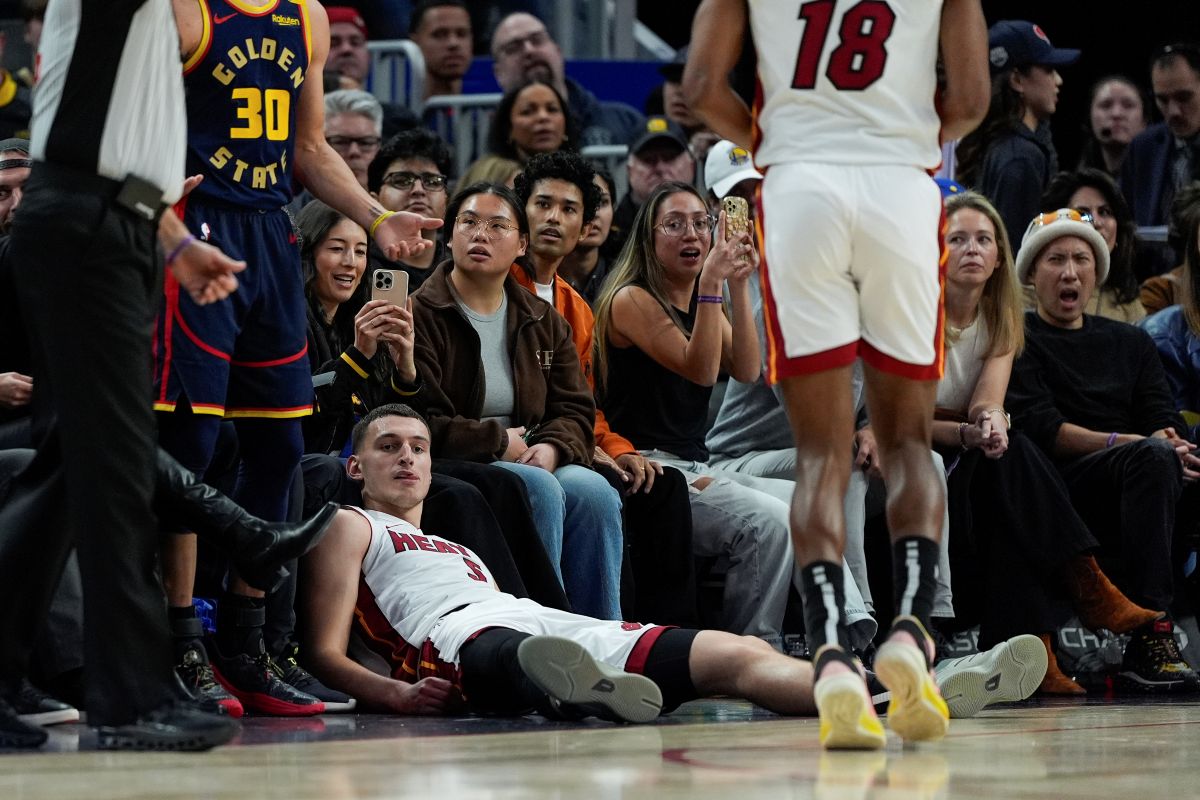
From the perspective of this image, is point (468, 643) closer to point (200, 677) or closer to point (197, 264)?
point (200, 677)

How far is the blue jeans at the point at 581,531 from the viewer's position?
16.3 ft

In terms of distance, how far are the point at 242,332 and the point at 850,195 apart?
150cm

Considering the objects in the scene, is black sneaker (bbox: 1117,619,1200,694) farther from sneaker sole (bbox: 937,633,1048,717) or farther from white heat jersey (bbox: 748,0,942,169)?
white heat jersey (bbox: 748,0,942,169)

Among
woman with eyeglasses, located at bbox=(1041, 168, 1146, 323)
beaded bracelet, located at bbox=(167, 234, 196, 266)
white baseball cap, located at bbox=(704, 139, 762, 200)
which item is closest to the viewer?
beaded bracelet, located at bbox=(167, 234, 196, 266)

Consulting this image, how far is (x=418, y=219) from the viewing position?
391cm

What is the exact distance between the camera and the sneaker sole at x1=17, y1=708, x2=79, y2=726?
12.0 feet

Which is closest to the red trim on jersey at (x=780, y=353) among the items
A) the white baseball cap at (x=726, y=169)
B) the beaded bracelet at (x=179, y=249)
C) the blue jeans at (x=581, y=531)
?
the beaded bracelet at (x=179, y=249)

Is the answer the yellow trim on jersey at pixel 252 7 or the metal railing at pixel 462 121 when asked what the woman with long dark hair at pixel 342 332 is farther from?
the metal railing at pixel 462 121

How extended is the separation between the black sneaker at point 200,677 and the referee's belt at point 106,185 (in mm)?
1264

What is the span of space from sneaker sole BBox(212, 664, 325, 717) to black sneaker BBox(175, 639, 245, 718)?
0.17 meters

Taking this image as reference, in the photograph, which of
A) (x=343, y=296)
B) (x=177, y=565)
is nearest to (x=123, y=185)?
(x=177, y=565)

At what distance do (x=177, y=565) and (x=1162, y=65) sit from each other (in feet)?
19.4

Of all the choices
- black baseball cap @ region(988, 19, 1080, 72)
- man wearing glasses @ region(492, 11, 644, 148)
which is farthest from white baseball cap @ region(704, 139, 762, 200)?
man wearing glasses @ region(492, 11, 644, 148)

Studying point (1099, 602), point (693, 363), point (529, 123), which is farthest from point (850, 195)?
point (529, 123)
